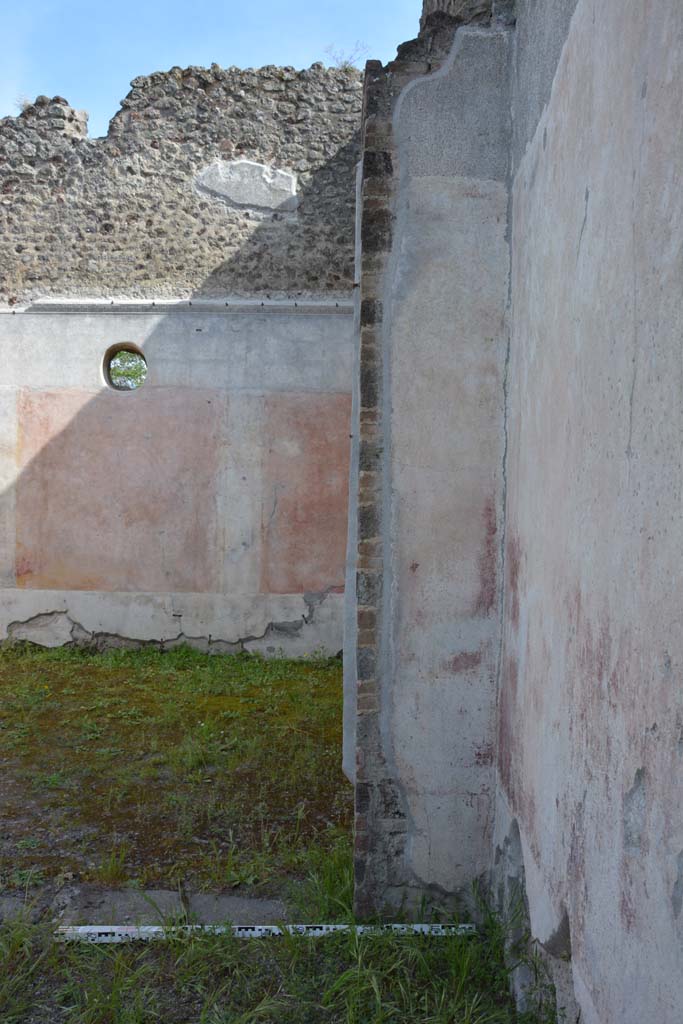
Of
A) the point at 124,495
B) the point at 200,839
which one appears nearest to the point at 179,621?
the point at 124,495

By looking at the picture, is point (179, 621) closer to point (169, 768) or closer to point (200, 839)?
point (169, 768)

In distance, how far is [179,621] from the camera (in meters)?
7.82

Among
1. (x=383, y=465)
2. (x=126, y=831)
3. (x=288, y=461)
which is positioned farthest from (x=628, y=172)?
(x=288, y=461)

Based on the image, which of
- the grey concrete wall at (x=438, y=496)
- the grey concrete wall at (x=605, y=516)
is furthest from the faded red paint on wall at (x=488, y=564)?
the grey concrete wall at (x=605, y=516)

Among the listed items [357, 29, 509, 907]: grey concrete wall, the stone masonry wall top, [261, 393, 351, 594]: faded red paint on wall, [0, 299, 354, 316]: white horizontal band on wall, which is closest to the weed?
[357, 29, 509, 907]: grey concrete wall

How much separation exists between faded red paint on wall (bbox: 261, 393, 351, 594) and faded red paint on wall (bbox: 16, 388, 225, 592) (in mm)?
512

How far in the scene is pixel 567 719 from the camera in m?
2.19

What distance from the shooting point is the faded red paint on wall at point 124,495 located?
7.87 metres

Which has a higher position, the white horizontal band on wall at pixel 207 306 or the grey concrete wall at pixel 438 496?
the white horizontal band on wall at pixel 207 306

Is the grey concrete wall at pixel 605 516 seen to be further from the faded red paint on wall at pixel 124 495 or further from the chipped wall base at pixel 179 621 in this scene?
the faded red paint on wall at pixel 124 495

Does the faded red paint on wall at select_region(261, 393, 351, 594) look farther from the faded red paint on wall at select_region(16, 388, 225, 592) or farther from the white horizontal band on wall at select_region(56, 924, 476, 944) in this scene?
the white horizontal band on wall at select_region(56, 924, 476, 944)

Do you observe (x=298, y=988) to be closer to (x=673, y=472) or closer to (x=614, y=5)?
(x=673, y=472)

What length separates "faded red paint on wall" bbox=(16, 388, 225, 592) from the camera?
7.87m

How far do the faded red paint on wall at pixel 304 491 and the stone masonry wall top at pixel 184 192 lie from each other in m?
1.11
